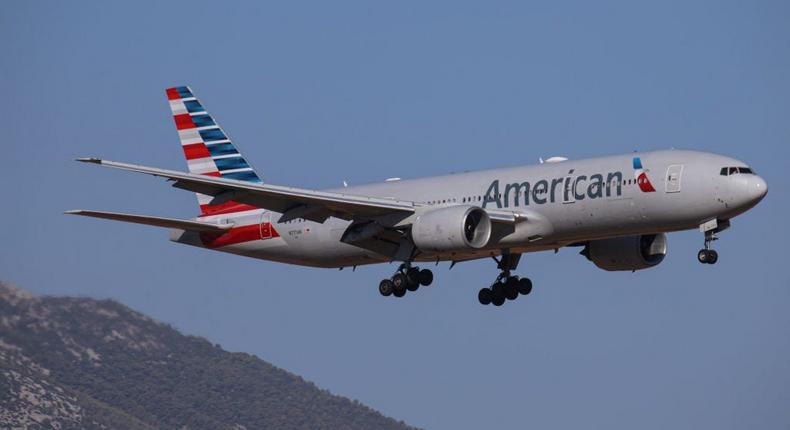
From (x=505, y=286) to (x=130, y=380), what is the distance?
57.6 metres

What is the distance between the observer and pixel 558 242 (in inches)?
2095

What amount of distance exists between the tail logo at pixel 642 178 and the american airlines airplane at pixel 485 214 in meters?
0.03

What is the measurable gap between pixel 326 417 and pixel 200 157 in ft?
166

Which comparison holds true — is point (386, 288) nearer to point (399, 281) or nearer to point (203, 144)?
point (399, 281)

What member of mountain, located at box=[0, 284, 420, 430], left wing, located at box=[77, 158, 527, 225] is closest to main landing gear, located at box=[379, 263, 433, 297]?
left wing, located at box=[77, 158, 527, 225]

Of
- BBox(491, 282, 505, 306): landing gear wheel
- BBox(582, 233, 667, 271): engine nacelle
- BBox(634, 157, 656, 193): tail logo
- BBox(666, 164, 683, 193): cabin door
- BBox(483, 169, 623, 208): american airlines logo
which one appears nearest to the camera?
BBox(666, 164, 683, 193): cabin door

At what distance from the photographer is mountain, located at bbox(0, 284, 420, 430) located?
94.3m

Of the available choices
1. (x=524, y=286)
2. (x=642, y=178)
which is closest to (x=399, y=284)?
(x=524, y=286)

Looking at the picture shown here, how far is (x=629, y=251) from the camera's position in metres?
57.1

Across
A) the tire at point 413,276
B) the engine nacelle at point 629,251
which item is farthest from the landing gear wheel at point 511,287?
the tire at point 413,276

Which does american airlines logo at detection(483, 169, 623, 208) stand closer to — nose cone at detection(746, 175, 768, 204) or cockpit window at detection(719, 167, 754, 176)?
cockpit window at detection(719, 167, 754, 176)

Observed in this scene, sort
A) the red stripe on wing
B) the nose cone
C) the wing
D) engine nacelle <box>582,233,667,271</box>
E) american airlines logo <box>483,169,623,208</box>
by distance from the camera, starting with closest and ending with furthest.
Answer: the nose cone < american airlines logo <box>483,169,623,208</box> < the wing < engine nacelle <box>582,233,667,271</box> < the red stripe on wing

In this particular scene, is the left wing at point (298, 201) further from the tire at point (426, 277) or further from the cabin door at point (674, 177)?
the cabin door at point (674, 177)

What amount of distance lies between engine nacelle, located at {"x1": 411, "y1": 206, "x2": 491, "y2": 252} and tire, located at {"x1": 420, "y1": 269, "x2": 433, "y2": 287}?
2646mm
